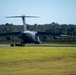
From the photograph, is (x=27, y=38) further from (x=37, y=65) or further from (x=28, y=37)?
(x=37, y=65)

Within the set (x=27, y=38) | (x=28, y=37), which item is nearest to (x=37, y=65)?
(x=28, y=37)

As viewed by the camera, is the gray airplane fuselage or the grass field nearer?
the grass field

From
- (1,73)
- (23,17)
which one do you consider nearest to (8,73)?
(1,73)

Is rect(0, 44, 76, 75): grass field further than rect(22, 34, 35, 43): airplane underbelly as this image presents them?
No

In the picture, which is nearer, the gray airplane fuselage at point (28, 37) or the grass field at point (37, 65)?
the grass field at point (37, 65)

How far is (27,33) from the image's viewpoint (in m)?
100

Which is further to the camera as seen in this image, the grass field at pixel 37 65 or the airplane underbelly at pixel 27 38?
the airplane underbelly at pixel 27 38

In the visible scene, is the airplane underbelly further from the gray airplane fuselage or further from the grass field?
the grass field

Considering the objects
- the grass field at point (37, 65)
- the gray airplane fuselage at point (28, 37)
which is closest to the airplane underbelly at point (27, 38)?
the gray airplane fuselage at point (28, 37)

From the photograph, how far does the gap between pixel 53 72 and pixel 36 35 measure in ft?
263

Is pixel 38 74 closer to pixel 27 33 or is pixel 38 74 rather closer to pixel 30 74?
pixel 30 74

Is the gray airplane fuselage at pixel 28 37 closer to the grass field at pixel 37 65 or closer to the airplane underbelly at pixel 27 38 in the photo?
the airplane underbelly at pixel 27 38

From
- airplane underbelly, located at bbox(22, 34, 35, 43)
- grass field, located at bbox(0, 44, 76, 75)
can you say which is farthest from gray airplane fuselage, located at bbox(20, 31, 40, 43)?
grass field, located at bbox(0, 44, 76, 75)

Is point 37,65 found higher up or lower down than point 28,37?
lower down
